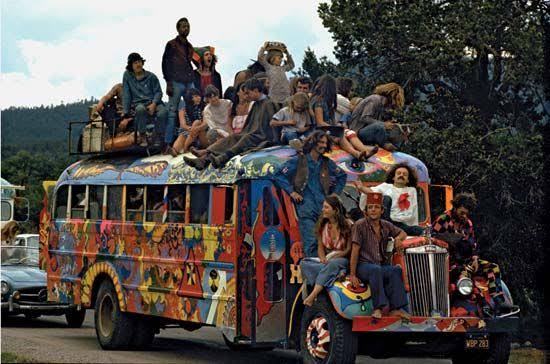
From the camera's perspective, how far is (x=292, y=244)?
1405 cm

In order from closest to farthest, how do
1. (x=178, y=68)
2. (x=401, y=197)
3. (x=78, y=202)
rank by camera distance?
(x=401, y=197) → (x=178, y=68) → (x=78, y=202)

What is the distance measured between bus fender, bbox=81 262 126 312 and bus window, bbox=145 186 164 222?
1.13 meters

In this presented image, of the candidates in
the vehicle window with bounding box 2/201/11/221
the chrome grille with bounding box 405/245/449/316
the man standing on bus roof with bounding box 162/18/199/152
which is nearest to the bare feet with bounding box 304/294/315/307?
the chrome grille with bounding box 405/245/449/316

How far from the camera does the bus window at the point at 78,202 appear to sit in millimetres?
18678

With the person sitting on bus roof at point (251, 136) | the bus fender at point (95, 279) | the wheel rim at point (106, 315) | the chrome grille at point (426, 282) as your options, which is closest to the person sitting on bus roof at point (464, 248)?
the chrome grille at point (426, 282)

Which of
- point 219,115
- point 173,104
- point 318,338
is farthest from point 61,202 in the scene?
point 318,338

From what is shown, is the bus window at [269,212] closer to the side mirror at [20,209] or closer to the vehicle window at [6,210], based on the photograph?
the side mirror at [20,209]

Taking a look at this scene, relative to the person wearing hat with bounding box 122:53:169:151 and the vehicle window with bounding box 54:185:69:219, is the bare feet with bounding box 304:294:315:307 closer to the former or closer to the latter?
the person wearing hat with bounding box 122:53:169:151

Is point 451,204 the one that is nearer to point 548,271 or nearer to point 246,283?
point 246,283

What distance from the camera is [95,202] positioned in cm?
1838

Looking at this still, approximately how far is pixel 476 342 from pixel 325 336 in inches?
60.8

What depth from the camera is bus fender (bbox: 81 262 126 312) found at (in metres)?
17.3

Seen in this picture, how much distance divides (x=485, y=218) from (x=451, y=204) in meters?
13.6

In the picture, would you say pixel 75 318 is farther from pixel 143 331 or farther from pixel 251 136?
pixel 251 136
